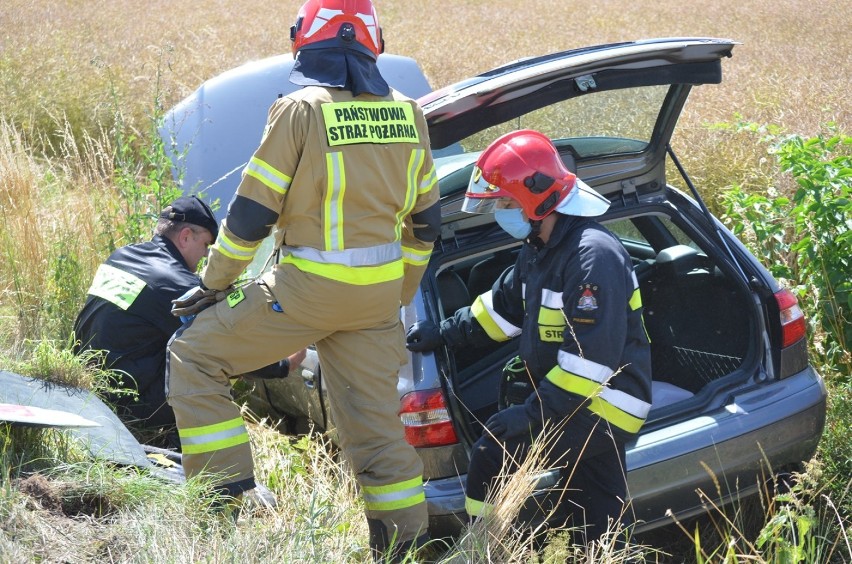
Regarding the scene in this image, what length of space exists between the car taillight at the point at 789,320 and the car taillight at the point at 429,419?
136 cm

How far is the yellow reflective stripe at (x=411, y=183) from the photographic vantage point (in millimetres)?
3205

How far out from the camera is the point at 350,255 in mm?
3082

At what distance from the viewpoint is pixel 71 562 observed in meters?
2.56

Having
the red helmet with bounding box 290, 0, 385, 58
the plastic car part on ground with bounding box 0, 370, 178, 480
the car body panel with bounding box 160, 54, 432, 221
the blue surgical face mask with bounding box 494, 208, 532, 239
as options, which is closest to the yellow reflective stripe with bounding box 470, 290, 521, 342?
the blue surgical face mask with bounding box 494, 208, 532, 239

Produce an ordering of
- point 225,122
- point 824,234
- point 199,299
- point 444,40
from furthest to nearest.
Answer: point 444,40, point 225,122, point 824,234, point 199,299

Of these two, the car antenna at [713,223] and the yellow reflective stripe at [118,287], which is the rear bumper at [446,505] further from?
the yellow reflective stripe at [118,287]

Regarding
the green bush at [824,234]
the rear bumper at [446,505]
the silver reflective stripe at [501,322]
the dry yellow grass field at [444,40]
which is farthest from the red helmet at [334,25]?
the dry yellow grass field at [444,40]

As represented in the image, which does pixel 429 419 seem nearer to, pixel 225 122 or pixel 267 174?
pixel 267 174

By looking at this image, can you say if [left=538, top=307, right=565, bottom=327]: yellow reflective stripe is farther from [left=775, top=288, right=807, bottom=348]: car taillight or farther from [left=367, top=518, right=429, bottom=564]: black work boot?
[left=775, top=288, right=807, bottom=348]: car taillight

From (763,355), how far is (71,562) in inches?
101

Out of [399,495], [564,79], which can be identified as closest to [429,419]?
[399,495]

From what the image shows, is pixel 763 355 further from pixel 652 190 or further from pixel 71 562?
pixel 71 562

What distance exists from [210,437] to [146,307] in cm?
103

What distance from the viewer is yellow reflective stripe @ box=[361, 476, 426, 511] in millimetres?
3125
